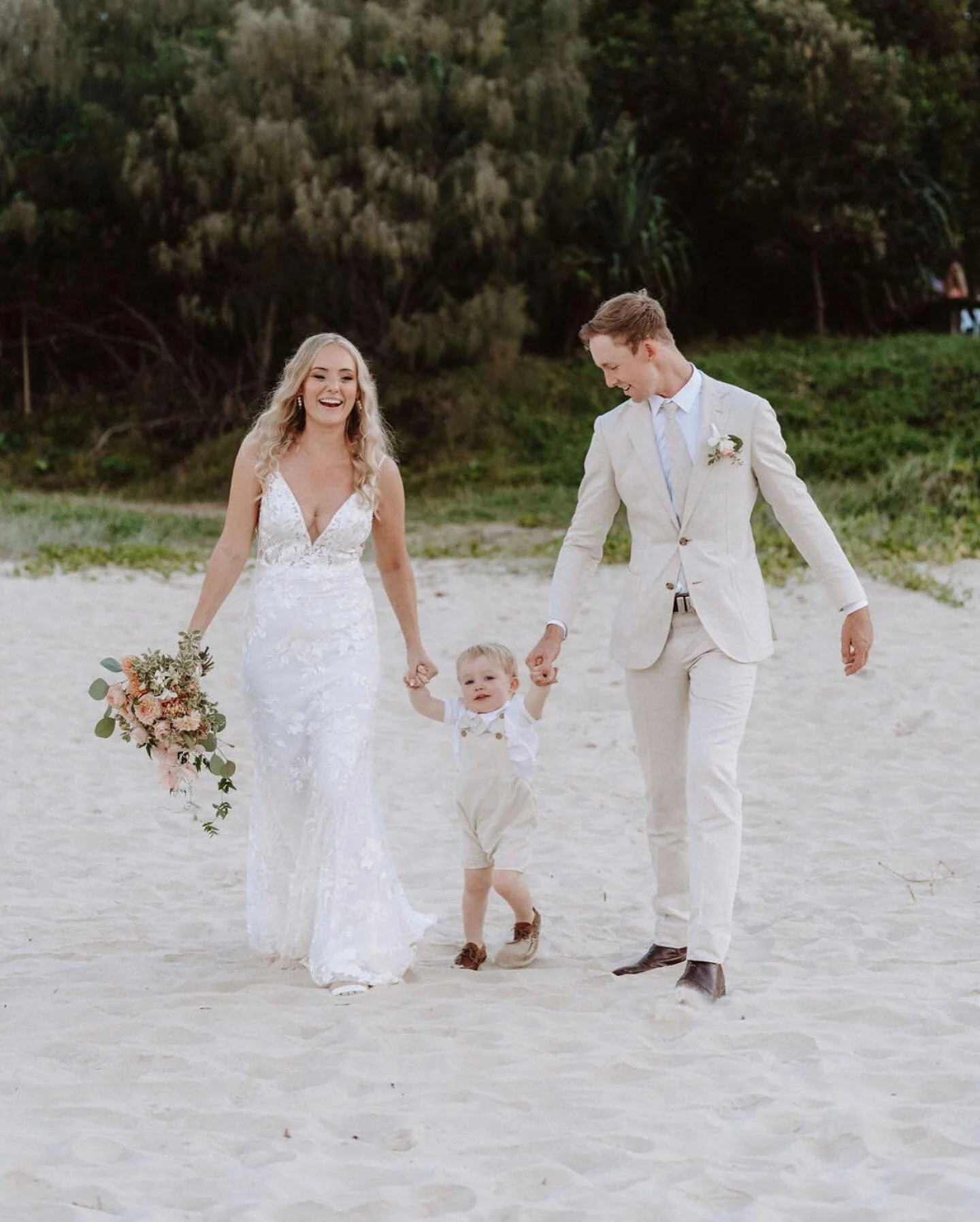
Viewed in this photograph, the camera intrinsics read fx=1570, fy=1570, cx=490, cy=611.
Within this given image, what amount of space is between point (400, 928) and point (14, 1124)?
1.53 m

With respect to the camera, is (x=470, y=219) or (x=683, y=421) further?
(x=470, y=219)

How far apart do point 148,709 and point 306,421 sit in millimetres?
1129

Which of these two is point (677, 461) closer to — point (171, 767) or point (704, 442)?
point (704, 442)

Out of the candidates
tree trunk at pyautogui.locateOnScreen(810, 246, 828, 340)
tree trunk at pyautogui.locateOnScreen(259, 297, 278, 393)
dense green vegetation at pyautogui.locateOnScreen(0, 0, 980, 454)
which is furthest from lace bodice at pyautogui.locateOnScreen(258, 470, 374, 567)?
tree trunk at pyautogui.locateOnScreen(810, 246, 828, 340)

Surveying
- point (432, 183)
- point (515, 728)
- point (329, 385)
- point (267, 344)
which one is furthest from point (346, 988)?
point (267, 344)

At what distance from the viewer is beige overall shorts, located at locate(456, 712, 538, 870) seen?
511 centimetres

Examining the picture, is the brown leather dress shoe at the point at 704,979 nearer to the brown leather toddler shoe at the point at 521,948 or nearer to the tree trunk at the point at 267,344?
the brown leather toddler shoe at the point at 521,948

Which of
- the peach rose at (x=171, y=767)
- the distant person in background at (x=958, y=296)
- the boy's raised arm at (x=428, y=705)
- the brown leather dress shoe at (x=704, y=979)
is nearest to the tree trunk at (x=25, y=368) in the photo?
the distant person in background at (x=958, y=296)

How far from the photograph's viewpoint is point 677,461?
15.9 feet

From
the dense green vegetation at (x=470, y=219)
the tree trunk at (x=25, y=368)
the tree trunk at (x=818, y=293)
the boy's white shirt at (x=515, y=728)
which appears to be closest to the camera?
the boy's white shirt at (x=515, y=728)

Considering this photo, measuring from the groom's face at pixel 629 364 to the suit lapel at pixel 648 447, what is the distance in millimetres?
41

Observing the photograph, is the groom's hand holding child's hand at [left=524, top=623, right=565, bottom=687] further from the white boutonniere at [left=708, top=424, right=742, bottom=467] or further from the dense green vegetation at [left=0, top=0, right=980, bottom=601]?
the dense green vegetation at [left=0, top=0, right=980, bottom=601]

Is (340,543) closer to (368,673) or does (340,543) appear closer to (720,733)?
(368,673)

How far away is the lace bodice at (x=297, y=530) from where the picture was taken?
513 cm
